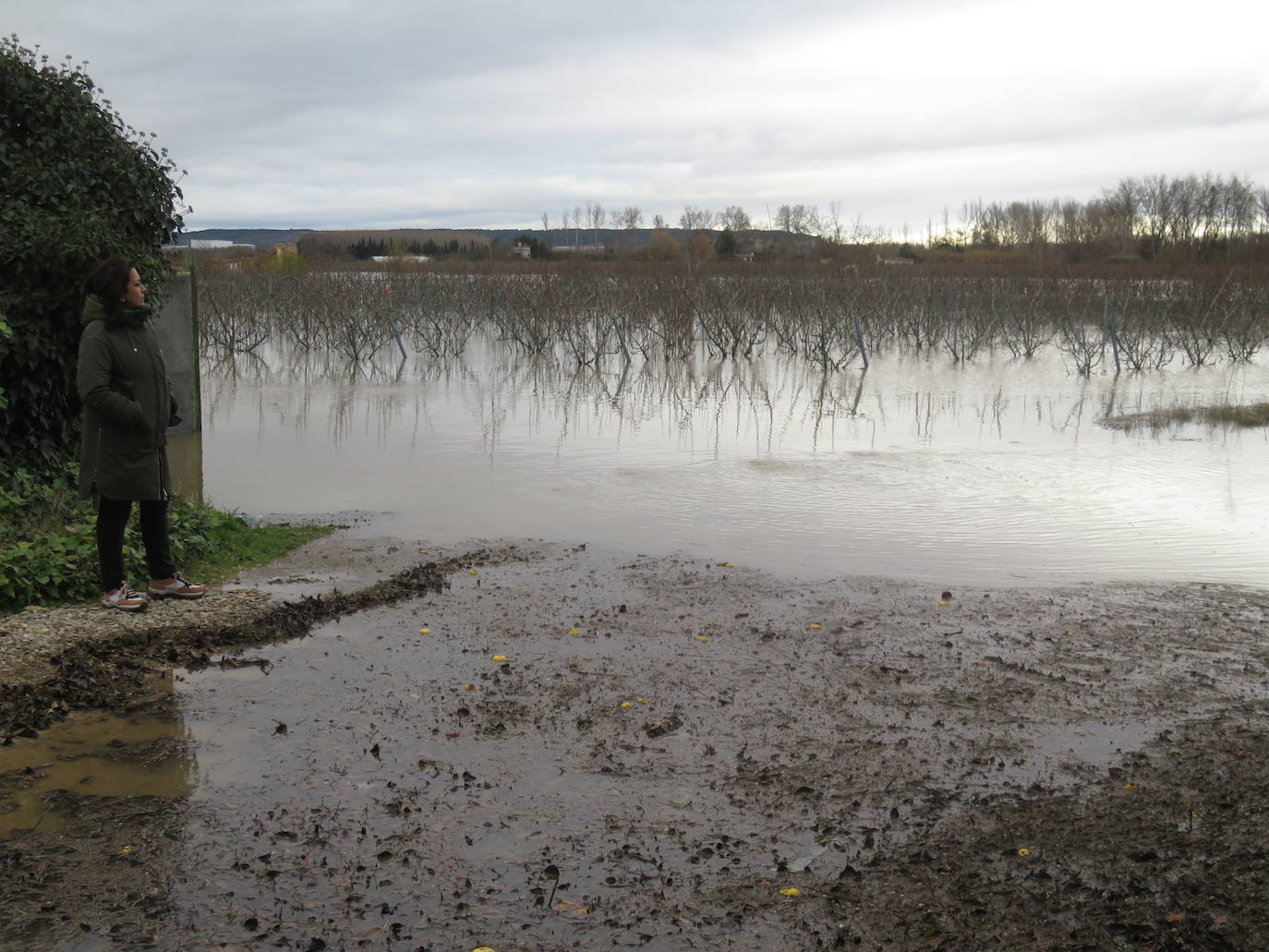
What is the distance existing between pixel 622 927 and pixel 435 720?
71.6 inches

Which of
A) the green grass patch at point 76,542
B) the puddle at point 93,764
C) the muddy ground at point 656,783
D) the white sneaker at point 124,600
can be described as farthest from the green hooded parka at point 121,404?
the puddle at point 93,764

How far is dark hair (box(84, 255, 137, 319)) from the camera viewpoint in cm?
599

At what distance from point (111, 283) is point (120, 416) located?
2.19ft

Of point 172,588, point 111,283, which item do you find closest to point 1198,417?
point 172,588

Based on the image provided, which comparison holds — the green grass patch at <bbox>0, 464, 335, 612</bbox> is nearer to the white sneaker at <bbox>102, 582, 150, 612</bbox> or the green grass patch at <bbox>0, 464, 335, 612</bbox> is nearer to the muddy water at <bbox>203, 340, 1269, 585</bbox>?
the white sneaker at <bbox>102, 582, 150, 612</bbox>

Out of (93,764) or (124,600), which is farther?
(124,600)

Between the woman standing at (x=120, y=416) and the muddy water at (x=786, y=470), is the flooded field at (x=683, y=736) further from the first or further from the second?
the woman standing at (x=120, y=416)

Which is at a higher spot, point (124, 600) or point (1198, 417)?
point (1198, 417)

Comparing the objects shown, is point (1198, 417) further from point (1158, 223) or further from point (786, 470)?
point (1158, 223)

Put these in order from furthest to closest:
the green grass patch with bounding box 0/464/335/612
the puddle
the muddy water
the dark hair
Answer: the muddy water
the green grass patch with bounding box 0/464/335/612
the dark hair
the puddle

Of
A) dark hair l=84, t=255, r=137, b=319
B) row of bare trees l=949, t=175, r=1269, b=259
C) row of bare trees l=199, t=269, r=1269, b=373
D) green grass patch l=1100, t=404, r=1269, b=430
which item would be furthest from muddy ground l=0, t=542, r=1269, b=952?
row of bare trees l=949, t=175, r=1269, b=259

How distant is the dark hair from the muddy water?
3293 millimetres

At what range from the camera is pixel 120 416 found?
605 centimetres

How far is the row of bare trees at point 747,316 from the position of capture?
26.8m
